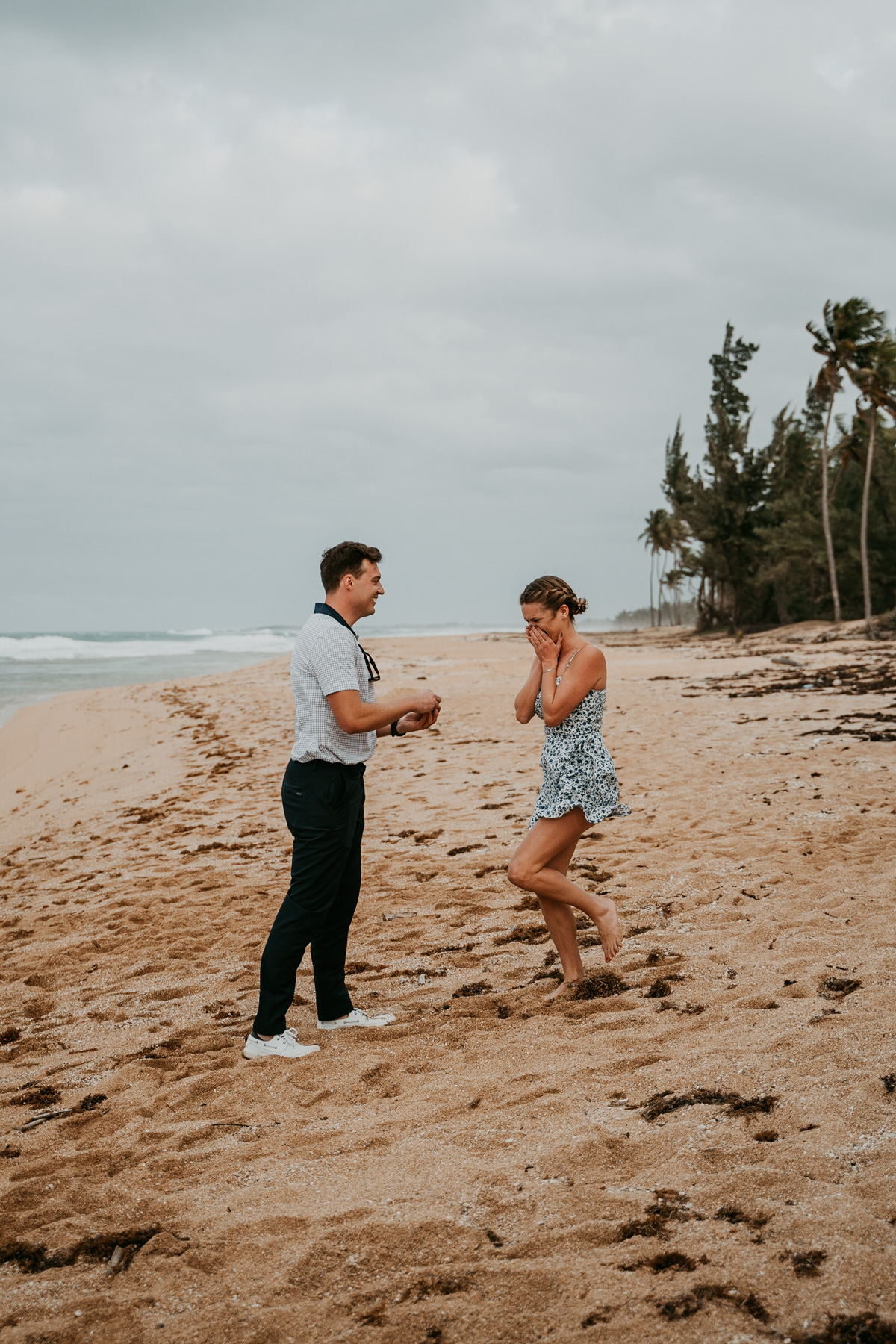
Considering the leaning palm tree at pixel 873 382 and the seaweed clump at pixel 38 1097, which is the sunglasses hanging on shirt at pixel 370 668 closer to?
the seaweed clump at pixel 38 1097

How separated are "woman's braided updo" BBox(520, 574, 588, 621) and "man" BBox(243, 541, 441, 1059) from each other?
61 cm

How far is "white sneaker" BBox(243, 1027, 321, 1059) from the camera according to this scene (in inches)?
137

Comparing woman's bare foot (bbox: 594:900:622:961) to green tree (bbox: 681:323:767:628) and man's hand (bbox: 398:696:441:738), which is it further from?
green tree (bbox: 681:323:767:628)

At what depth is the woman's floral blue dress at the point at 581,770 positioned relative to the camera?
11.9 feet

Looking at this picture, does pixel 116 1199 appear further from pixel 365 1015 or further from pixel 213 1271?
pixel 365 1015

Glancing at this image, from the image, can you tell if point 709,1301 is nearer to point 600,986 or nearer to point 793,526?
point 600,986

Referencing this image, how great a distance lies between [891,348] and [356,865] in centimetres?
2668

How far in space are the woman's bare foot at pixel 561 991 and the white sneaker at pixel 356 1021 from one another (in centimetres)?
70

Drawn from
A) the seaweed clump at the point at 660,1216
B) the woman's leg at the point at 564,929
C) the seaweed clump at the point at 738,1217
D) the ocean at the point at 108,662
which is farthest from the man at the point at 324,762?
the ocean at the point at 108,662

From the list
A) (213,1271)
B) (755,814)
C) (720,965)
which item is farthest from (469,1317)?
(755,814)

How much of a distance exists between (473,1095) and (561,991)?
0.93 m

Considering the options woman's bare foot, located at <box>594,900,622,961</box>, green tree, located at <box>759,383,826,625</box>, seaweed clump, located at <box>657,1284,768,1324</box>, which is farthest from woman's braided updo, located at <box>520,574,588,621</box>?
green tree, located at <box>759,383,826,625</box>

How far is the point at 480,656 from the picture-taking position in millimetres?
28375

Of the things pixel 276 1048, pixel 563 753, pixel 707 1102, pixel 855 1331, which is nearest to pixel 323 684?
pixel 563 753
